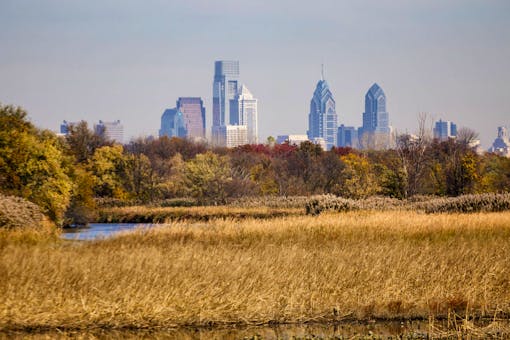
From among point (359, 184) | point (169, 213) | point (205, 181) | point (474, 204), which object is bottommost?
point (169, 213)

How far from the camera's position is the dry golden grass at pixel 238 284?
18.0 m

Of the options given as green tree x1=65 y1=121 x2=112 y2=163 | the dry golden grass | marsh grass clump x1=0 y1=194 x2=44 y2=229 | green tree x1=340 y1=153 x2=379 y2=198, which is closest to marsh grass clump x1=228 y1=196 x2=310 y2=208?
green tree x1=340 y1=153 x2=379 y2=198

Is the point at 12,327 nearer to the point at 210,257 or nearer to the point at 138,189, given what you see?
the point at 210,257

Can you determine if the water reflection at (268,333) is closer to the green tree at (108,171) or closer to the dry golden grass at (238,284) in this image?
the dry golden grass at (238,284)

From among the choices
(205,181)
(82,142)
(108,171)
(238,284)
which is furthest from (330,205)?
(82,142)

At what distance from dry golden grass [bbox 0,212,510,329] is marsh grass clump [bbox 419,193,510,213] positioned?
1570cm

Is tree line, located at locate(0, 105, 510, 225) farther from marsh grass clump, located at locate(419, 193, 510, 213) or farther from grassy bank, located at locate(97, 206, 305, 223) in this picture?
marsh grass clump, located at locate(419, 193, 510, 213)

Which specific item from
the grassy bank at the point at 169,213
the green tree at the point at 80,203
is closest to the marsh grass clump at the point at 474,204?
the grassy bank at the point at 169,213

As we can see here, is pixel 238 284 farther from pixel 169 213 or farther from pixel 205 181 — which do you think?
pixel 205 181

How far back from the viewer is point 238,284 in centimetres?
1936

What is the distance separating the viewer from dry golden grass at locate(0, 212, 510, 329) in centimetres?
1797

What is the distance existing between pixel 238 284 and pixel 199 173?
61868 mm

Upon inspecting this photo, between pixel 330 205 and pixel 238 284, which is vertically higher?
pixel 330 205

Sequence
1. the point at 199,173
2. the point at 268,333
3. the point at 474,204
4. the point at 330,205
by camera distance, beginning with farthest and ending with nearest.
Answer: the point at 199,173
the point at 330,205
the point at 474,204
the point at 268,333
